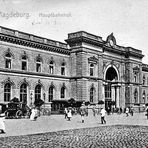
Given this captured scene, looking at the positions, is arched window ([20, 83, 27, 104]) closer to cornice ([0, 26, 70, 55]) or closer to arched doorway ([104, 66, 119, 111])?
cornice ([0, 26, 70, 55])

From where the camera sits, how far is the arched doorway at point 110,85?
1971 inches

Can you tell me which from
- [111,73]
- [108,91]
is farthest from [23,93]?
[111,73]

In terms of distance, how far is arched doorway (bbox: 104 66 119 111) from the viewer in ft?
164

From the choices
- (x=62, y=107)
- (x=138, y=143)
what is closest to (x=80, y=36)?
(x=62, y=107)

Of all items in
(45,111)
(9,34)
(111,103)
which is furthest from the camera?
(111,103)

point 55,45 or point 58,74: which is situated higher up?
point 55,45

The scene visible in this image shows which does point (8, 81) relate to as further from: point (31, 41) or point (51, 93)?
point (51, 93)

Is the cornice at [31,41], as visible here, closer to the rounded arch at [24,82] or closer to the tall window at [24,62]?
the tall window at [24,62]

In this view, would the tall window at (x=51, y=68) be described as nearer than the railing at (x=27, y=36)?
No

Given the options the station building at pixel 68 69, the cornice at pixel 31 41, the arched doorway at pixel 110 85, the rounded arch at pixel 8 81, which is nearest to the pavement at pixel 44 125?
the rounded arch at pixel 8 81

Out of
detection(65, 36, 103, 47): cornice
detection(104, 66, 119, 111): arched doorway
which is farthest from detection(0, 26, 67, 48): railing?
detection(104, 66, 119, 111): arched doorway

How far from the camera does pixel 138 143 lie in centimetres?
1286

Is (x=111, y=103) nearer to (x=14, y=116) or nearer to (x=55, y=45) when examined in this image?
(x=55, y=45)

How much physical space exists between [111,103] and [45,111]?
15.4 meters
